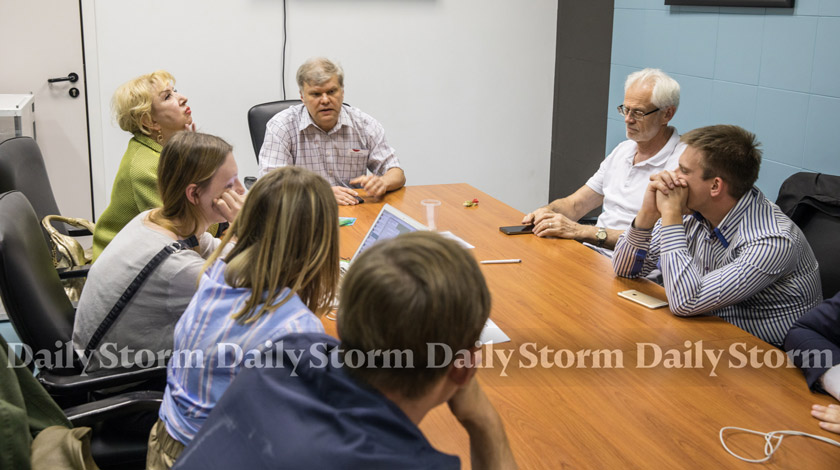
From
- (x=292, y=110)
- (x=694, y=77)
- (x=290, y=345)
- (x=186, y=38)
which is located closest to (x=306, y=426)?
(x=290, y=345)

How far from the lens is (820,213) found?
260cm

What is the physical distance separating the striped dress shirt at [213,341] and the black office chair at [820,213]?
1.90 meters

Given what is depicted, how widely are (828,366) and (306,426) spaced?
131cm

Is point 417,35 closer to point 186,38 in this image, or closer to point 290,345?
point 186,38

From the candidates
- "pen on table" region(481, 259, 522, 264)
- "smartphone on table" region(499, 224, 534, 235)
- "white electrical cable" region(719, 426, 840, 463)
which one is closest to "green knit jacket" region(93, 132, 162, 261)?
"pen on table" region(481, 259, 522, 264)

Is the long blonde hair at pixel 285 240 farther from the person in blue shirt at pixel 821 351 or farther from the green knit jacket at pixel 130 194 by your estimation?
the green knit jacket at pixel 130 194

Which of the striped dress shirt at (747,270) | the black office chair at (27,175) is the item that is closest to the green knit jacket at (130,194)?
the black office chair at (27,175)

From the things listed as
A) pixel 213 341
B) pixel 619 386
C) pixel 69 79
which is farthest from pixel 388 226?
pixel 69 79

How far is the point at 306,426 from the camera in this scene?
0.92 metres

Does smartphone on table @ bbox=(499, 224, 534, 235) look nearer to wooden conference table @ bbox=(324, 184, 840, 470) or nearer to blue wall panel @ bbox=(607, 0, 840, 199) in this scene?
wooden conference table @ bbox=(324, 184, 840, 470)

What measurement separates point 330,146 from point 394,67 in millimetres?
1437

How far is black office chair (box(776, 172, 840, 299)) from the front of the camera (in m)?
2.50

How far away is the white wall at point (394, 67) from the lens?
14.7 ft

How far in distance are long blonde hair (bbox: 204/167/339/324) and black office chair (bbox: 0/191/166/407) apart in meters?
0.64
